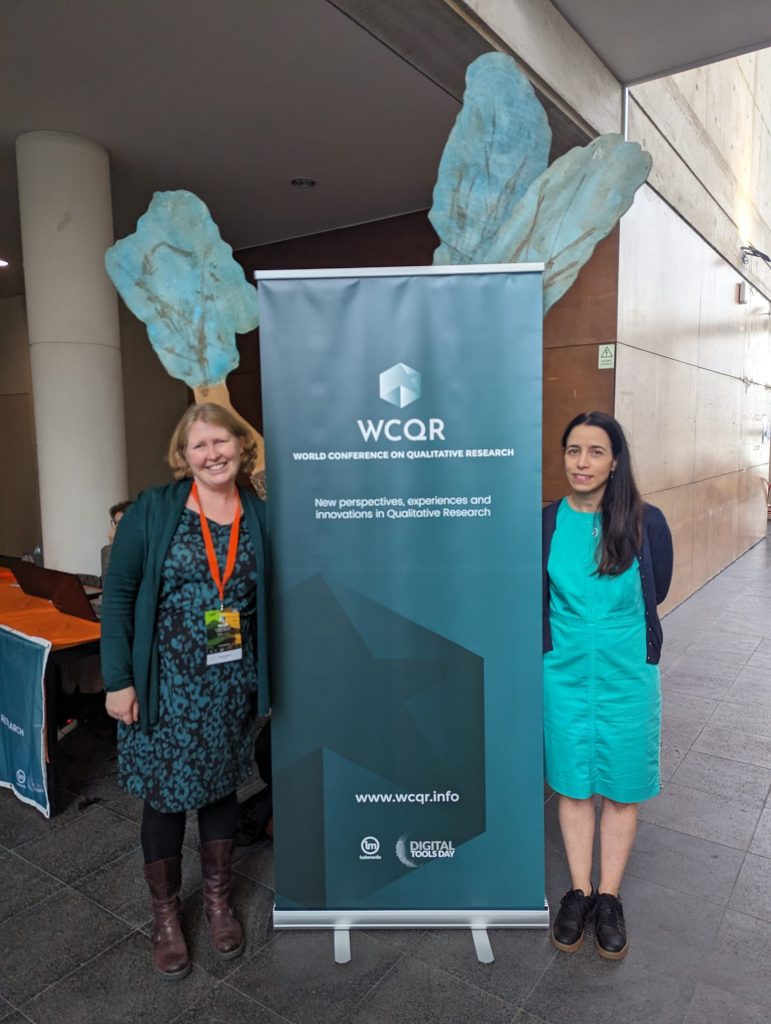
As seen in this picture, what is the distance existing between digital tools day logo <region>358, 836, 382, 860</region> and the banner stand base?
18cm

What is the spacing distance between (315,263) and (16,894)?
5.59 metres

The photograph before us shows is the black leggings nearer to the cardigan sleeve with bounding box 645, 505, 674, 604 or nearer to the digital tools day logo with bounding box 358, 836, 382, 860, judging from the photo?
the digital tools day logo with bounding box 358, 836, 382, 860

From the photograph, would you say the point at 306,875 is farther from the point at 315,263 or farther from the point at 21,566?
the point at 315,263

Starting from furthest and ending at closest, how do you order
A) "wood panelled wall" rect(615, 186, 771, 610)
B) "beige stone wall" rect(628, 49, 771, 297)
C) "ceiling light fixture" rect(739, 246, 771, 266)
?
1. "ceiling light fixture" rect(739, 246, 771, 266)
2. "beige stone wall" rect(628, 49, 771, 297)
3. "wood panelled wall" rect(615, 186, 771, 610)

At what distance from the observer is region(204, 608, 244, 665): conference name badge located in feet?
6.53

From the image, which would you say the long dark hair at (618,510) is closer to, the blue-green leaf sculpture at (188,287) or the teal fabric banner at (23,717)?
the blue-green leaf sculpture at (188,287)

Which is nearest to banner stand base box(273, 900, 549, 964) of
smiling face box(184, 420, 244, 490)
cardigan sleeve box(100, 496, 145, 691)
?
cardigan sleeve box(100, 496, 145, 691)

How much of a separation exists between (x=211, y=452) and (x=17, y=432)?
880 centimetres

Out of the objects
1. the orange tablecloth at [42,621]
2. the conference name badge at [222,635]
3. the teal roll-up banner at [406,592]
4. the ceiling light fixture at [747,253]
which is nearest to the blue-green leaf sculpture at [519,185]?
the teal roll-up banner at [406,592]

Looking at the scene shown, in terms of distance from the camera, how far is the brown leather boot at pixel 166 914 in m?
2.07

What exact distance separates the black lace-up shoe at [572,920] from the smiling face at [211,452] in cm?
169

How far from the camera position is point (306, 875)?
2.22 meters

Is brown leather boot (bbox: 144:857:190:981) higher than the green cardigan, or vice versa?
the green cardigan

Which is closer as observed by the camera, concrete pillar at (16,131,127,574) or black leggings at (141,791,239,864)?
black leggings at (141,791,239,864)
